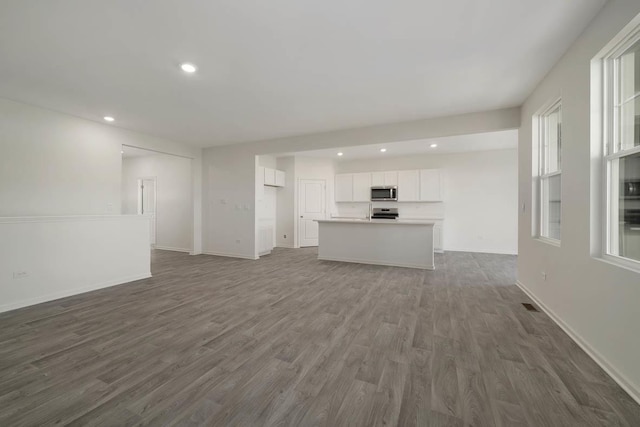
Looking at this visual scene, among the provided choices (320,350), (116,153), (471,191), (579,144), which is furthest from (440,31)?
(471,191)

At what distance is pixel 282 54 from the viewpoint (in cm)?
259

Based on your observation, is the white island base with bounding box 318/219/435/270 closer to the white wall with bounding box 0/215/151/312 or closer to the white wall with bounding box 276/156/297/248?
the white wall with bounding box 276/156/297/248

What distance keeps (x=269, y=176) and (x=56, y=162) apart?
4.24 meters

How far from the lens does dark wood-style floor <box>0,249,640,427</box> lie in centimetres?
154

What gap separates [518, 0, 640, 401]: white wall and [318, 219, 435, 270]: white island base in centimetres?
213

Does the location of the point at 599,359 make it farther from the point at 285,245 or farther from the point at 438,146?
the point at 285,245

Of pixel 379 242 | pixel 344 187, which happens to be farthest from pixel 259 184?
pixel 379 242

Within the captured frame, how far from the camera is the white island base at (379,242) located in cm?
523

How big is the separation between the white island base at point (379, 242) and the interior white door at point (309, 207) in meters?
2.04

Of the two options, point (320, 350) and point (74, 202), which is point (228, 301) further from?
point (74, 202)

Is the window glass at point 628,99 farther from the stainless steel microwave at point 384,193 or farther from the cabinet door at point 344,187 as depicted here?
the cabinet door at point 344,187

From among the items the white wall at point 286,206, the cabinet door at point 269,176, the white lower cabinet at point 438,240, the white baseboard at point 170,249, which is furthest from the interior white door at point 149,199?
the white lower cabinet at point 438,240

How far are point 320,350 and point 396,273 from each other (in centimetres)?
303

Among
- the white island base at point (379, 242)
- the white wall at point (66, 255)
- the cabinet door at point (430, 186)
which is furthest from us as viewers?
the cabinet door at point (430, 186)
